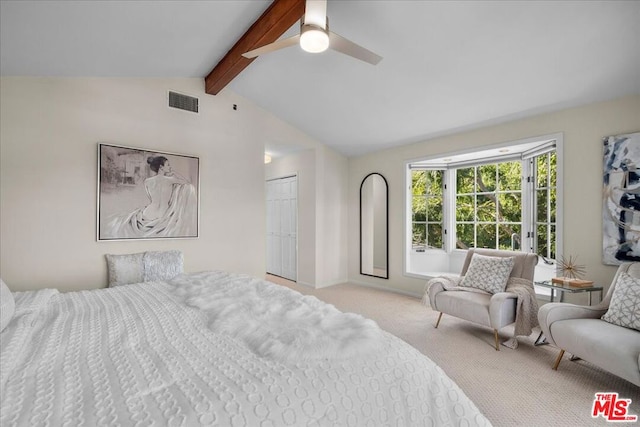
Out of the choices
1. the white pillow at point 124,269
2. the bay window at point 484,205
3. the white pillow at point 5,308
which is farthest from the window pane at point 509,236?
the white pillow at point 5,308

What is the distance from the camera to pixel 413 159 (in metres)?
4.60

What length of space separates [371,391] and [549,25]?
109 inches

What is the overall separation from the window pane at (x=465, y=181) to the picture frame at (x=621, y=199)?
1.88m

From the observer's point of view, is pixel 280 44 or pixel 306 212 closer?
pixel 280 44

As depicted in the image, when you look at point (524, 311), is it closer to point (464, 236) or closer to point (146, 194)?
point (464, 236)

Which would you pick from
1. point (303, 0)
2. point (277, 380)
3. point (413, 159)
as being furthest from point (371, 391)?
point (413, 159)

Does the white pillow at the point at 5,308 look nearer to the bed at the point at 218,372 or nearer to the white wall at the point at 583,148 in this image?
the bed at the point at 218,372

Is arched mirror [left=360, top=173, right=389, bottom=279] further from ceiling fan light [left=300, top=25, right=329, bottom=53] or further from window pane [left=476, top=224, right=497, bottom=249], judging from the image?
ceiling fan light [left=300, top=25, right=329, bottom=53]

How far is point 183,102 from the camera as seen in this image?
12.0ft

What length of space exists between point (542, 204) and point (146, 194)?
466 cm

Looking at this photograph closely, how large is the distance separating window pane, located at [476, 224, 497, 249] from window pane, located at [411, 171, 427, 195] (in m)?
1.03

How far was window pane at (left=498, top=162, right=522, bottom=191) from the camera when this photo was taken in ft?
13.8

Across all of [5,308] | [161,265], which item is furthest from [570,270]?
[5,308]

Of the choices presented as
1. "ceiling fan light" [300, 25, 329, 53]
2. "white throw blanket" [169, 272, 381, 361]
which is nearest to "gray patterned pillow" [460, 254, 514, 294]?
"white throw blanket" [169, 272, 381, 361]
